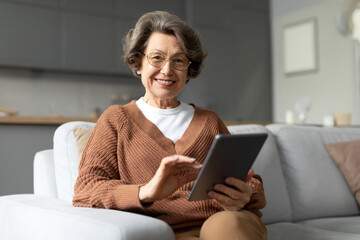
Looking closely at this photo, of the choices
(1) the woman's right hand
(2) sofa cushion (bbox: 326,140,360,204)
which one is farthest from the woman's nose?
(2) sofa cushion (bbox: 326,140,360,204)

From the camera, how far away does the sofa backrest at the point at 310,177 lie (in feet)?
6.93

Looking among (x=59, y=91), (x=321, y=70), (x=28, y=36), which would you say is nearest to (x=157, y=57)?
(x=28, y=36)

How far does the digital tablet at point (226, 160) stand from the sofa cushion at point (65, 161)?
0.71 meters

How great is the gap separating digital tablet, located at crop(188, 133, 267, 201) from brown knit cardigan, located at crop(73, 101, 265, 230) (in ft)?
0.65

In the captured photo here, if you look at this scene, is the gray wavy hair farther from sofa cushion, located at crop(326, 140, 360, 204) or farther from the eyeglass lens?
sofa cushion, located at crop(326, 140, 360, 204)

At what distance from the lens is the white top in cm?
149

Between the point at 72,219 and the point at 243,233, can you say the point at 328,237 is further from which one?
the point at 72,219

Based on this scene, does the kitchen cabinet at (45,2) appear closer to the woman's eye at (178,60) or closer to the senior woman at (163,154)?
the senior woman at (163,154)

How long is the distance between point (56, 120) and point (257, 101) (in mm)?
4356

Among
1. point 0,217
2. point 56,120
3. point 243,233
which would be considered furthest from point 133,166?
point 56,120

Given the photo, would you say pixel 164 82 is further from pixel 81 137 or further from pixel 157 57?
pixel 81 137

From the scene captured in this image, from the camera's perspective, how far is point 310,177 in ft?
7.08

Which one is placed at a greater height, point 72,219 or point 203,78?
point 203,78

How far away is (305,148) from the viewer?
2.23 m
